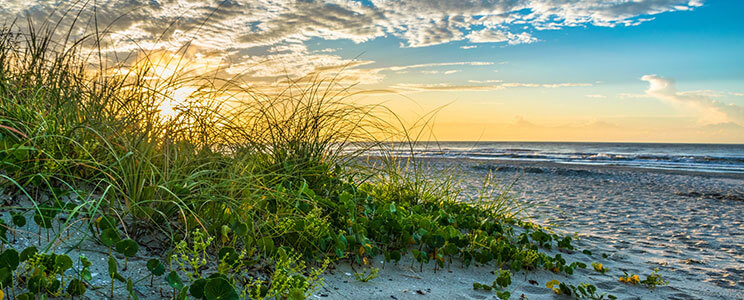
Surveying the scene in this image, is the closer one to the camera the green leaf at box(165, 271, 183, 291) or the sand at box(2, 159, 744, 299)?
the green leaf at box(165, 271, 183, 291)

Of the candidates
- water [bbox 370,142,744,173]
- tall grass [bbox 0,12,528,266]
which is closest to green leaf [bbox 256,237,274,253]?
tall grass [bbox 0,12,528,266]

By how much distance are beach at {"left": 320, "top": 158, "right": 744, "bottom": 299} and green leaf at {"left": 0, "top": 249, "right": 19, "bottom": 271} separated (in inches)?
57.6

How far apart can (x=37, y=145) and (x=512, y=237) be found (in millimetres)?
4257

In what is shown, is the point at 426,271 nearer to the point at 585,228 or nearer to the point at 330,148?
the point at 330,148

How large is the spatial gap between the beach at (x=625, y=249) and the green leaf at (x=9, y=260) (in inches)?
57.6

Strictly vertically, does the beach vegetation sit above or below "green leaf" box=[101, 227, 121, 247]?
below

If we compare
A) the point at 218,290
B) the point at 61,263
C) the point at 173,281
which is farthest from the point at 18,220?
the point at 218,290

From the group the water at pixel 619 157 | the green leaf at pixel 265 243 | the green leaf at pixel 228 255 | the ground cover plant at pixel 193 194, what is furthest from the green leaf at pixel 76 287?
the water at pixel 619 157

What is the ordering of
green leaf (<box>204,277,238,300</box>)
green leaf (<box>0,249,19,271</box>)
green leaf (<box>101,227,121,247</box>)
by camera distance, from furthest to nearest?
green leaf (<box>101,227,121,247</box>), green leaf (<box>204,277,238,300</box>), green leaf (<box>0,249,19,271</box>)

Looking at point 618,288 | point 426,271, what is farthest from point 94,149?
point 618,288

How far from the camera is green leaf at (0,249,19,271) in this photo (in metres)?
1.89

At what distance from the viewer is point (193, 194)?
2885 millimetres

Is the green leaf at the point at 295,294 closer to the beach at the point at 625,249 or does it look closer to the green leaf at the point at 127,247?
the beach at the point at 625,249

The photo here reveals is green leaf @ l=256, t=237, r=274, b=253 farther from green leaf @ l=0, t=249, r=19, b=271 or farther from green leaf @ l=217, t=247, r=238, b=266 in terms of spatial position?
green leaf @ l=0, t=249, r=19, b=271
